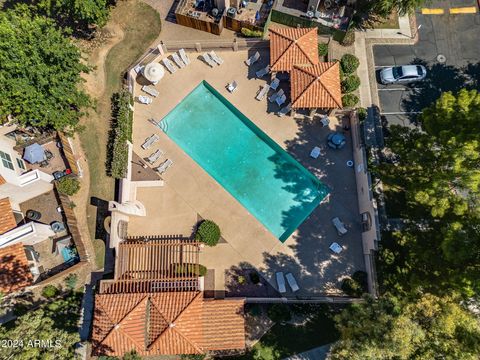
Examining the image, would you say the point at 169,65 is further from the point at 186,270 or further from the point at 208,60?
the point at 186,270

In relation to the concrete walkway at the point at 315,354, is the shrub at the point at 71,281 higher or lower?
higher

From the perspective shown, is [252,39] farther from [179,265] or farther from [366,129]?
[179,265]

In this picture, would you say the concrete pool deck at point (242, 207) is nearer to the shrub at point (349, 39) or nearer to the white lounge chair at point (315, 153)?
the white lounge chair at point (315, 153)

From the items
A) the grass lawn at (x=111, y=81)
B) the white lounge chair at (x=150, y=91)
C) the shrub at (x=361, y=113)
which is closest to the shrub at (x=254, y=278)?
the grass lawn at (x=111, y=81)

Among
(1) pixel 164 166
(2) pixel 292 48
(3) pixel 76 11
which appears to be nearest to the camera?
(3) pixel 76 11

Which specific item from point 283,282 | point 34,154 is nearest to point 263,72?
point 283,282
